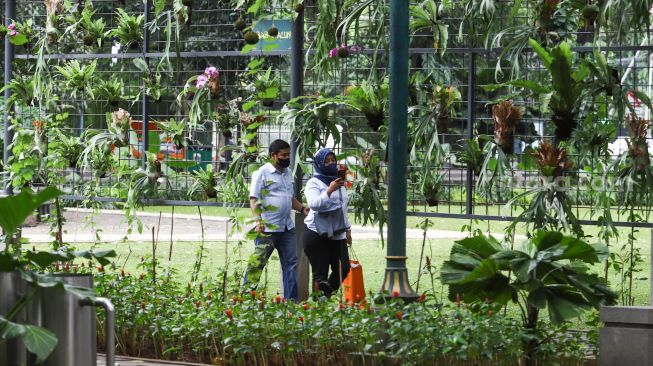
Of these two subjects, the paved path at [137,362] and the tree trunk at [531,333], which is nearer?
the tree trunk at [531,333]

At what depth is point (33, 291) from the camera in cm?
482

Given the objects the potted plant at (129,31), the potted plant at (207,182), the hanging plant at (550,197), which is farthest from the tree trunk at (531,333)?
the potted plant at (129,31)

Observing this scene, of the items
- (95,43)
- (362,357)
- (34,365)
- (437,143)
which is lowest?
(362,357)

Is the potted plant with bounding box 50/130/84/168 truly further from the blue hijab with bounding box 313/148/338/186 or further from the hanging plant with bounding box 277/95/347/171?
the blue hijab with bounding box 313/148/338/186

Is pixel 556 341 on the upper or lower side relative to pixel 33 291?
lower

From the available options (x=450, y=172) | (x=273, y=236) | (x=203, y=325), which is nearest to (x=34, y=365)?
(x=203, y=325)

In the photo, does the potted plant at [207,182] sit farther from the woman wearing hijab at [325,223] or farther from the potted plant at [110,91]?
the potted plant at [110,91]

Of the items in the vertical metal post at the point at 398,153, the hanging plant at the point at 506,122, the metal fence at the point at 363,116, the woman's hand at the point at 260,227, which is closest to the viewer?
the vertical metal post at the point at 398,153

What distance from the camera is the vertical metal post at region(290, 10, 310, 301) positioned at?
38.9ft

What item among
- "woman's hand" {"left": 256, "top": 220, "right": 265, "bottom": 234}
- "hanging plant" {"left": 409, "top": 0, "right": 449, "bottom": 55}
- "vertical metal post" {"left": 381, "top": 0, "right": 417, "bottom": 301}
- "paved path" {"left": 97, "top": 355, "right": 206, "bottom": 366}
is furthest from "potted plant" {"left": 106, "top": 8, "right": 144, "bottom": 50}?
"vertical metal post" {"left": 381, "top": 0, "right": 417, "bottom": 301}

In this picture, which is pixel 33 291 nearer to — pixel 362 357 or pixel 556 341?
pixel 362 357

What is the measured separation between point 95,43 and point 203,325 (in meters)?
6.30

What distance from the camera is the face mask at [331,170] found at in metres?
11.7

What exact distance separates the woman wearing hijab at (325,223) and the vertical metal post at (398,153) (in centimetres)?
359
